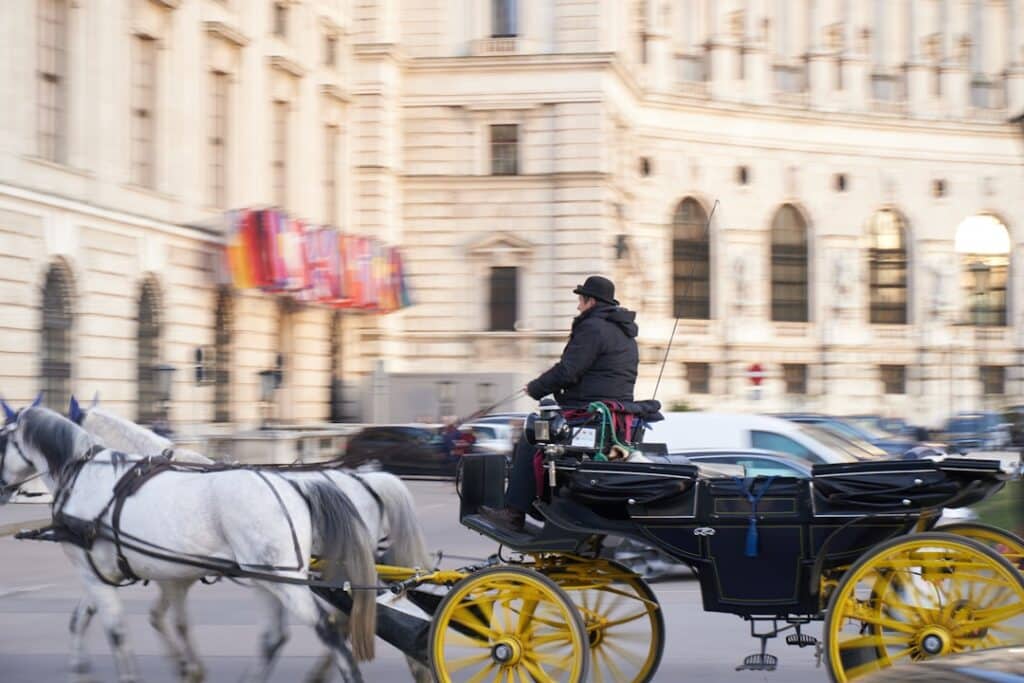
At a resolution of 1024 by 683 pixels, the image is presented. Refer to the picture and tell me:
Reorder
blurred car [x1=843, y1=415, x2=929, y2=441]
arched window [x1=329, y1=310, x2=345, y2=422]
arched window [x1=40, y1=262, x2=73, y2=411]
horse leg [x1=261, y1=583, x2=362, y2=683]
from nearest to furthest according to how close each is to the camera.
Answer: horse leg [x1=261, y1=583, x2=362, y2=683], arched window [x1=40, y1=262, x2=73, y2=411], blurred car [x1=843, y1=415, x2=929, y2=441], arched window [x1=329, y1=310, x2=345, y2=422]

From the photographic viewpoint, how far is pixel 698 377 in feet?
188

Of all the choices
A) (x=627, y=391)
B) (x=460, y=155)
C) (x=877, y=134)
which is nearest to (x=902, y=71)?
(x=877, y=134)

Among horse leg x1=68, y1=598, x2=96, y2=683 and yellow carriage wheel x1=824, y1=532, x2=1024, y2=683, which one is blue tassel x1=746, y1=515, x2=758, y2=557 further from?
horse leg x1=68, y1=598, x2=96, y2=683

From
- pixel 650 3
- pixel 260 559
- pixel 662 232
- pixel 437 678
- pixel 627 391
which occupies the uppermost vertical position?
pixel 650 3

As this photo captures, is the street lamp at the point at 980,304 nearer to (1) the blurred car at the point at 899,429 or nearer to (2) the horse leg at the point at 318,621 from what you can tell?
(1) the blurred car at the point at 899,429

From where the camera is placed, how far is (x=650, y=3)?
194 ft

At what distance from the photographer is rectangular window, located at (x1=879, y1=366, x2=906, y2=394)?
60875 millimetres

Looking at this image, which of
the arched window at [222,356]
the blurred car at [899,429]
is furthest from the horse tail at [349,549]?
the blurred car at [899,429]

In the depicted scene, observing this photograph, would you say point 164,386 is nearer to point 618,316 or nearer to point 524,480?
point 618,316

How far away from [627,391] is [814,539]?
5.13 ft

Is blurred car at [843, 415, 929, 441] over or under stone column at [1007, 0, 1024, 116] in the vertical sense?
under

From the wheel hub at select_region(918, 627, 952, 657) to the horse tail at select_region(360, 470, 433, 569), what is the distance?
3104 millimetres

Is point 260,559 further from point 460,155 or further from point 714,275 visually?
point 714,275

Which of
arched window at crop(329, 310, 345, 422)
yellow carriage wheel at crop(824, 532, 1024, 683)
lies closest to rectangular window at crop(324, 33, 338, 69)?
arched window at crop(329, 310, 345, 422)
